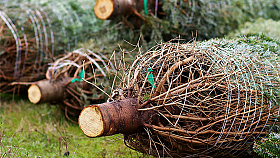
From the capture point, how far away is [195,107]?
224cm

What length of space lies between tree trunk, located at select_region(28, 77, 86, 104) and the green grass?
0.29 meters

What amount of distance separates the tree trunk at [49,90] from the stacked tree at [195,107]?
134cm

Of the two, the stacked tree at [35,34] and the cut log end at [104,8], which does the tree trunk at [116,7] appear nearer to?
the cut log end at [104,8]

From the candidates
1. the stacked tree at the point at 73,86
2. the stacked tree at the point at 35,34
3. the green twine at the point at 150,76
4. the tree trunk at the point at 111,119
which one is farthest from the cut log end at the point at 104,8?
the tree trunk at the point at 111,119

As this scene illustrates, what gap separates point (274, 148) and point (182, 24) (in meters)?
2.25

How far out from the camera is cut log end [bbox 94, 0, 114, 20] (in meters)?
3.48

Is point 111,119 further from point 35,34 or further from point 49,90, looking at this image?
point 35,34

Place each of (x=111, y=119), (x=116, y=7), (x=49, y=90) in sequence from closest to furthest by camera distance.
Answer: (x=111, y=119) → (x=49, y=90) → (x=116, y=7)

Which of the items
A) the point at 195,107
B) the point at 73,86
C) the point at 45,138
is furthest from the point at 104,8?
the point at 195,107

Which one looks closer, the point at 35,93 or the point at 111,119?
the point at 111,119

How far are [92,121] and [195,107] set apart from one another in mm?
802

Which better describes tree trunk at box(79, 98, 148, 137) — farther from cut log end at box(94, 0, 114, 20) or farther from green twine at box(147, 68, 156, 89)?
cut log end at box(94, 0, 114, 20)

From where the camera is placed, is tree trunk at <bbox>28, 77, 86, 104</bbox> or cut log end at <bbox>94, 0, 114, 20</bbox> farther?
cut log end at <bbox>94, 0, 114, 20</bbox>

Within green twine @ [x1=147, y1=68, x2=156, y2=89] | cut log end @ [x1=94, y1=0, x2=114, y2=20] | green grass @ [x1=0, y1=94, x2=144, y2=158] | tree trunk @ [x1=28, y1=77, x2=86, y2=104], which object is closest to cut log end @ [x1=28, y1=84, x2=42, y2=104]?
tree trunk @ [x1=28, y1=77, x2=86, y2=104]
